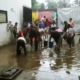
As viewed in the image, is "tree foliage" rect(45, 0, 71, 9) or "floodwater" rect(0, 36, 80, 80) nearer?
"floodwater" rect(0, 36, 80, 80)

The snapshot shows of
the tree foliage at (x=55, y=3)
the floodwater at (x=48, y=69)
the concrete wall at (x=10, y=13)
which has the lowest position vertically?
the floodwater at (x=48, y=69)

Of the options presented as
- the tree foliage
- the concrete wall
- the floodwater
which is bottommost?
the floodwater

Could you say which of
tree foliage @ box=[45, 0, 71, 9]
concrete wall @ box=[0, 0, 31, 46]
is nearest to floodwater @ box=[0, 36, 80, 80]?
concrete wall @ box=[0, 0, 31, 46]

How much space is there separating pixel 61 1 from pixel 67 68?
36389 millimetres

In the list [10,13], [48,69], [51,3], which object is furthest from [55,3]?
[48,69]

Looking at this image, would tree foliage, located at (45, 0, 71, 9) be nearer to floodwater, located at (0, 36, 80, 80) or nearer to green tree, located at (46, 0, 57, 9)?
green tree, located at (46, 0, 57, 9)

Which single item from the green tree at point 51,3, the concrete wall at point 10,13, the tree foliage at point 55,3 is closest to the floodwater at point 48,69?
the concrete wall at point 10,13

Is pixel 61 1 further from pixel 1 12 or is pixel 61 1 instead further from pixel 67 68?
pixel 67 68

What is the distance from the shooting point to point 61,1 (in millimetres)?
40375

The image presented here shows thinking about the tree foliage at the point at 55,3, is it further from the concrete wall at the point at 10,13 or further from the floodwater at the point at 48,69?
the floodwater at the point at 48,69

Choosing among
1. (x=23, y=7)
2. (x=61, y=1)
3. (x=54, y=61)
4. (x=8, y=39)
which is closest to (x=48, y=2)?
(x=61, y=1)

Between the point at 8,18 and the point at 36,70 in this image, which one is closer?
the point at 36,70

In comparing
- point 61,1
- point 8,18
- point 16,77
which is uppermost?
point 61,1

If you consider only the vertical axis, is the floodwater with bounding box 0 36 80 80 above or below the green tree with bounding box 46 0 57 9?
below
